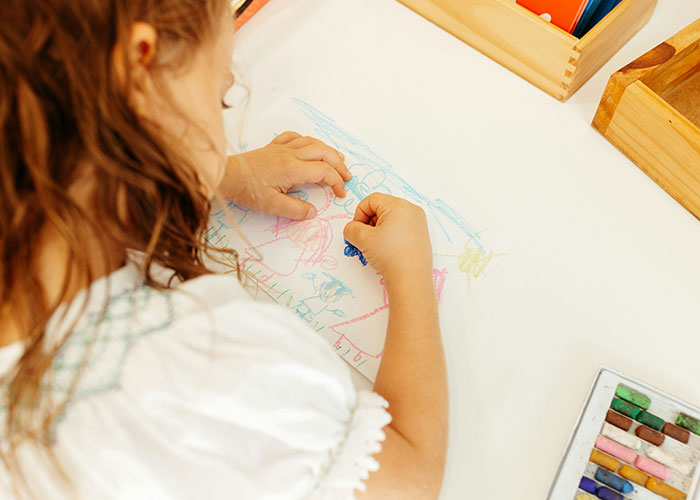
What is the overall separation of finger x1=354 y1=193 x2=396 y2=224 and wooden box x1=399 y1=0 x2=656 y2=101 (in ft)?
0.88

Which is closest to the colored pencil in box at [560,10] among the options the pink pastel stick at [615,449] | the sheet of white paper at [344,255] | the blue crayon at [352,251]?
the sheet of white paper at [344,255]

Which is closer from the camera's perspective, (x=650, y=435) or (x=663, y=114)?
(x=650, y=435)

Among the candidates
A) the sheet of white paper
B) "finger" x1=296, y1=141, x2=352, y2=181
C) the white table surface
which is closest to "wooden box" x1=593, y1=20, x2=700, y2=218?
the white table surface

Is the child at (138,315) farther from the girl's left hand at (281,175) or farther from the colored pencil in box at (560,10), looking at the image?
the colored pencil in box at (560,10)

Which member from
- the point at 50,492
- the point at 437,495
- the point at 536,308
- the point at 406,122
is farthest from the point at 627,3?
the point at 50,492

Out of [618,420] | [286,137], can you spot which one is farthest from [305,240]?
[618,420]

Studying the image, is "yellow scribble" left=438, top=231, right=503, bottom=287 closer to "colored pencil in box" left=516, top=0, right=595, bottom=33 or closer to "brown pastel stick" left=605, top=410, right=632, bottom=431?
"brown pastel stick" left=605, top=410, right=632, bottom=431

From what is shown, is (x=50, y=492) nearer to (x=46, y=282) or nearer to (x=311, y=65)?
(x=46, y=282)

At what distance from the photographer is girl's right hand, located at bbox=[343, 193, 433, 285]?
0.64 meters

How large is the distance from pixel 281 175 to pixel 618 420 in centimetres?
44

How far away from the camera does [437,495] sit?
0.55 metres

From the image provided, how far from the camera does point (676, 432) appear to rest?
54cm

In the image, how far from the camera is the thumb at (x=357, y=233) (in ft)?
2.21

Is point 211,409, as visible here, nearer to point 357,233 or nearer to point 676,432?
point 357,233
